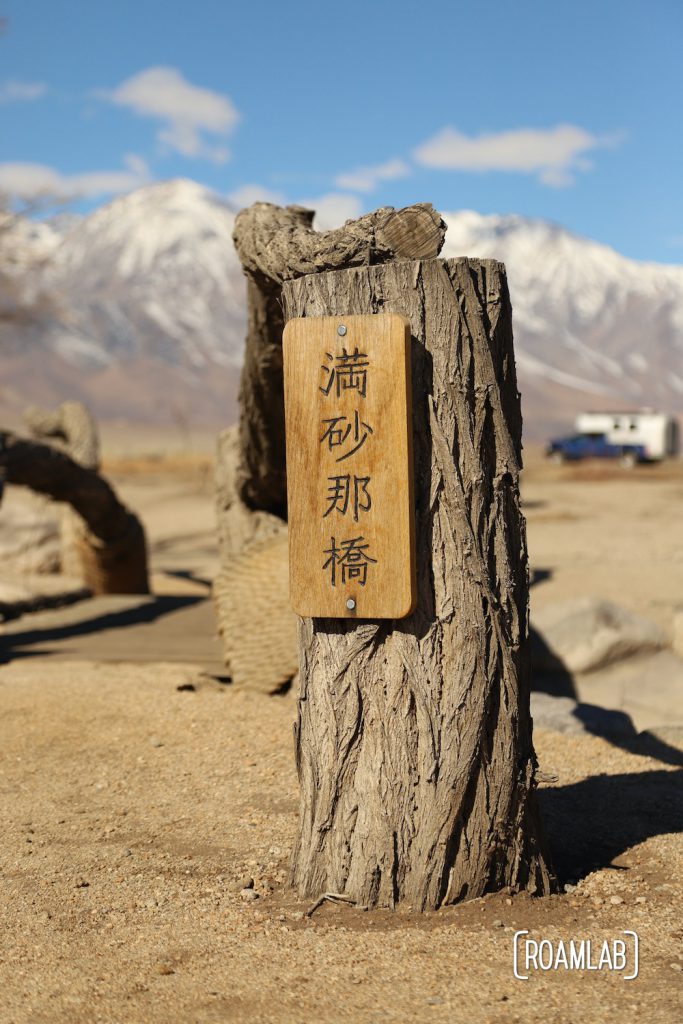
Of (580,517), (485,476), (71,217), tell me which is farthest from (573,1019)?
(580,517)

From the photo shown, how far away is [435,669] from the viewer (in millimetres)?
3342

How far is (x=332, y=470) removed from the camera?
131 inches

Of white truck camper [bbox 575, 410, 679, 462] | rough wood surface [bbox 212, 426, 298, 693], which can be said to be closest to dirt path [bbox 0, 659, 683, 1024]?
rough wood surface [bbox 212, 426, 298, 693]

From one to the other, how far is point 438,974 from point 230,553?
456 centimetres

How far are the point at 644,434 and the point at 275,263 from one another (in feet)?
106

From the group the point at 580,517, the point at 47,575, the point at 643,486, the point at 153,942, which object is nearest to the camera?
the point at 153,942

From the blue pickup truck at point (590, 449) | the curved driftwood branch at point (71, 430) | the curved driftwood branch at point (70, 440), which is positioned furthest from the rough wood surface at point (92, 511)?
the blue pickup truck at point (590, 449)

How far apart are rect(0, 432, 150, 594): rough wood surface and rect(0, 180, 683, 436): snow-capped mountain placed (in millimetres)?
89609

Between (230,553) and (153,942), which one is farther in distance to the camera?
(230,553)

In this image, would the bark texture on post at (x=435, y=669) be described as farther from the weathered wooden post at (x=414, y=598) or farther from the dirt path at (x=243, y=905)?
the dirt path at (x=243, y=905)

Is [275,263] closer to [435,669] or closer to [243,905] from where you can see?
[435,669]

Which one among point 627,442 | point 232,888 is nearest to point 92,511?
point 232,888

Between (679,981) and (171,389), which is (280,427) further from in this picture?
(171,389)

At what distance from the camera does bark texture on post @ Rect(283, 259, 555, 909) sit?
3.34 m
